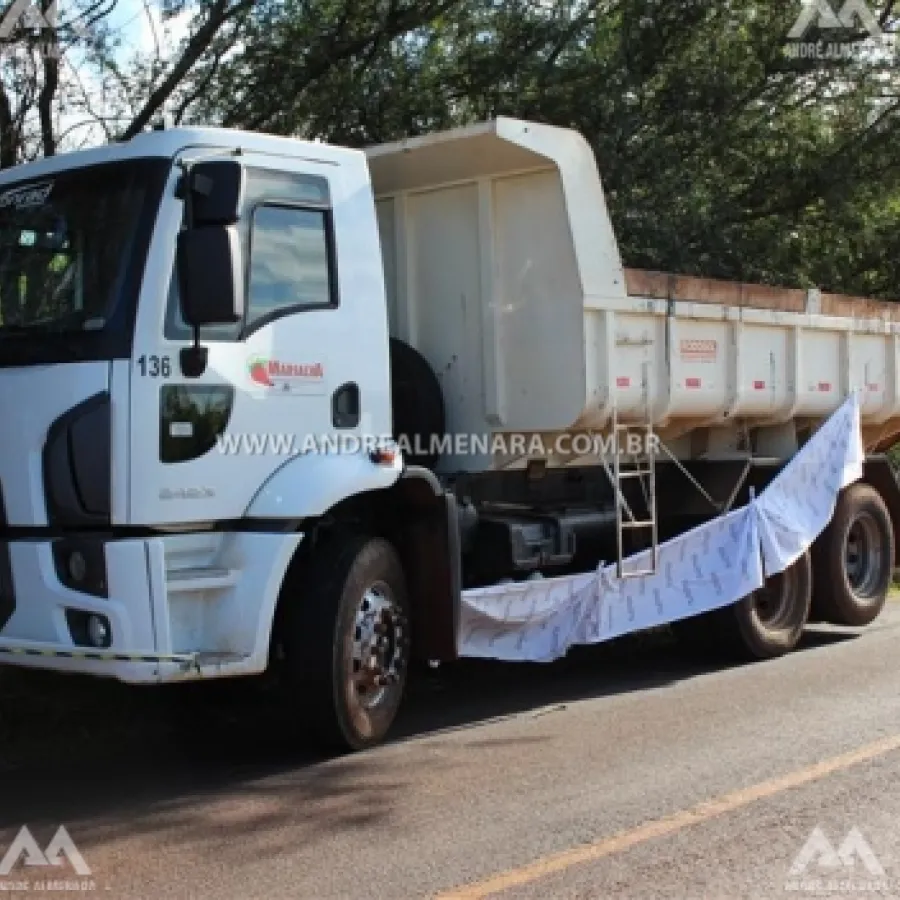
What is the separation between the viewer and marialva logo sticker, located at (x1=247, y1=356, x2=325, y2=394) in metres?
5.99

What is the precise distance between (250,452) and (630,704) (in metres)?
2.96

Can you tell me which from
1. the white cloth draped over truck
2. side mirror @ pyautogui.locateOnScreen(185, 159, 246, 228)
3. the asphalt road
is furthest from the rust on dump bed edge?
side mirror @ pyautogui.locateOnScreen(185, 159, 246, 228)

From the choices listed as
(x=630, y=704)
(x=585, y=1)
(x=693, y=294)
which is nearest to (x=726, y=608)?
(x=630, y=704)

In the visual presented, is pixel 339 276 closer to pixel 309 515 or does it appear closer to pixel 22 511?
pixel 309 515

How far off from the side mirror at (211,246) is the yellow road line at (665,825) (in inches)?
100

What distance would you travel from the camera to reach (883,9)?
606 inches

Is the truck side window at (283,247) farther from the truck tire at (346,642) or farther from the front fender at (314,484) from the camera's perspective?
the truck tire at (346,642)

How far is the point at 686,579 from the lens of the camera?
8.58 metres

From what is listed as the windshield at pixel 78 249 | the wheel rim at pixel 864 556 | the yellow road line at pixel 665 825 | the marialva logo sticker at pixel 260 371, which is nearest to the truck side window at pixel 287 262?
the marialva logo sticker at pixel 260 371

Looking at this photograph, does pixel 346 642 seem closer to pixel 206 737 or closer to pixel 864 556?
pixel 206 737

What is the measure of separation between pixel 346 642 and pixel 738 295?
3.96 metres

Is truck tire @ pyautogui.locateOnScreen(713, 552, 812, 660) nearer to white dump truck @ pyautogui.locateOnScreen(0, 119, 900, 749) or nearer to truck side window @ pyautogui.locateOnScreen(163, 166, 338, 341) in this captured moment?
white dump truck @ pyautogui.locateOnScreen(0, 119, 900, 749)

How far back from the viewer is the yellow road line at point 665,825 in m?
4.55

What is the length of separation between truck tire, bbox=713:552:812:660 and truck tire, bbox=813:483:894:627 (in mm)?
229
